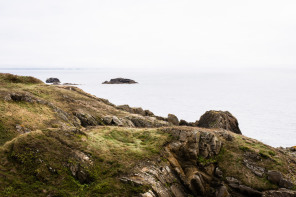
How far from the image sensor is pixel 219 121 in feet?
146

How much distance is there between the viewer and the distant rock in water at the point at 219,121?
146ft

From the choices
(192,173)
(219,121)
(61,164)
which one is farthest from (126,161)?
(219,121)

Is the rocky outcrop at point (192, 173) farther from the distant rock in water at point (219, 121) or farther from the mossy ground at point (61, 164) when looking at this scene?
the distant rock in water at point (219, 121)

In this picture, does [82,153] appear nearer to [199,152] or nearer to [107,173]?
[107,173]

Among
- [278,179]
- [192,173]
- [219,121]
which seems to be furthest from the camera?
[219,121]

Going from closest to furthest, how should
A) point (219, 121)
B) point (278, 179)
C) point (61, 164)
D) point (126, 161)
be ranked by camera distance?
point (61, 164)
point (126, 161)
point (278, 179)
point (219, 121)

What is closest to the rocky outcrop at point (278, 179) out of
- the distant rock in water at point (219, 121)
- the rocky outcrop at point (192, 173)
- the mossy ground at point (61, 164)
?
the rocky outcrop at point (192, 173)

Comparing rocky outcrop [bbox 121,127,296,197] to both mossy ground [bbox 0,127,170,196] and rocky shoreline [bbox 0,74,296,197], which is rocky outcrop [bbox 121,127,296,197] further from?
mossy ground [bbox 0,127,170,196]

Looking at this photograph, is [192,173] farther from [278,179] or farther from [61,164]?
[61,164]

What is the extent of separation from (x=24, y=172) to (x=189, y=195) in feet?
51.8

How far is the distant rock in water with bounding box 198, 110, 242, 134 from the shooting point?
146ft

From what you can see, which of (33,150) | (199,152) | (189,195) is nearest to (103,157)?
(33,150)

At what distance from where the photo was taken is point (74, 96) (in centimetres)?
4672

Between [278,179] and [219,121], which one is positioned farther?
[219,121]
